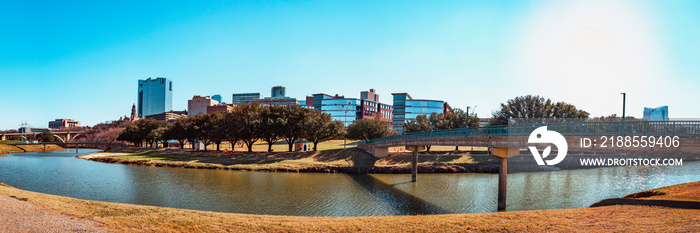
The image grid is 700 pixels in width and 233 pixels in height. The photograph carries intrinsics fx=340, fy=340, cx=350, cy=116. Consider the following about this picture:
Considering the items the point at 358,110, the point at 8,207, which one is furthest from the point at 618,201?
the point at 358,110

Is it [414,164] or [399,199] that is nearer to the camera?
[399,199]

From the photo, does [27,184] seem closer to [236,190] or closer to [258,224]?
[236,190]

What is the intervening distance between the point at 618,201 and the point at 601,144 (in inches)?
181

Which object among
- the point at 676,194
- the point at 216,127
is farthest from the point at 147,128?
the point at 676,194

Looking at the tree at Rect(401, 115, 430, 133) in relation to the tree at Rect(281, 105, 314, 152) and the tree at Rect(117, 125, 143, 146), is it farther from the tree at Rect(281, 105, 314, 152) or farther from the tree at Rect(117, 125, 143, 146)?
the tree at Rect(117, 125, 143, 146)

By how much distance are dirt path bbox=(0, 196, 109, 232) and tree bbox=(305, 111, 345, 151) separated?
169ft

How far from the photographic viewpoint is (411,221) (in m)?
18.4

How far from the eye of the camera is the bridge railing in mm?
18391

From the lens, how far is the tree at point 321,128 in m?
69.2

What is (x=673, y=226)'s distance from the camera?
14242mm

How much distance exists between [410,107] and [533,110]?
99.2 m

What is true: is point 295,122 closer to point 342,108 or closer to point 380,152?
point 380,152

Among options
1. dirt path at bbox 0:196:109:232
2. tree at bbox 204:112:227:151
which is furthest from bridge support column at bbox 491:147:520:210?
tree at bbox 204:112:227:151

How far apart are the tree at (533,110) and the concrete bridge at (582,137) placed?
2749cm
